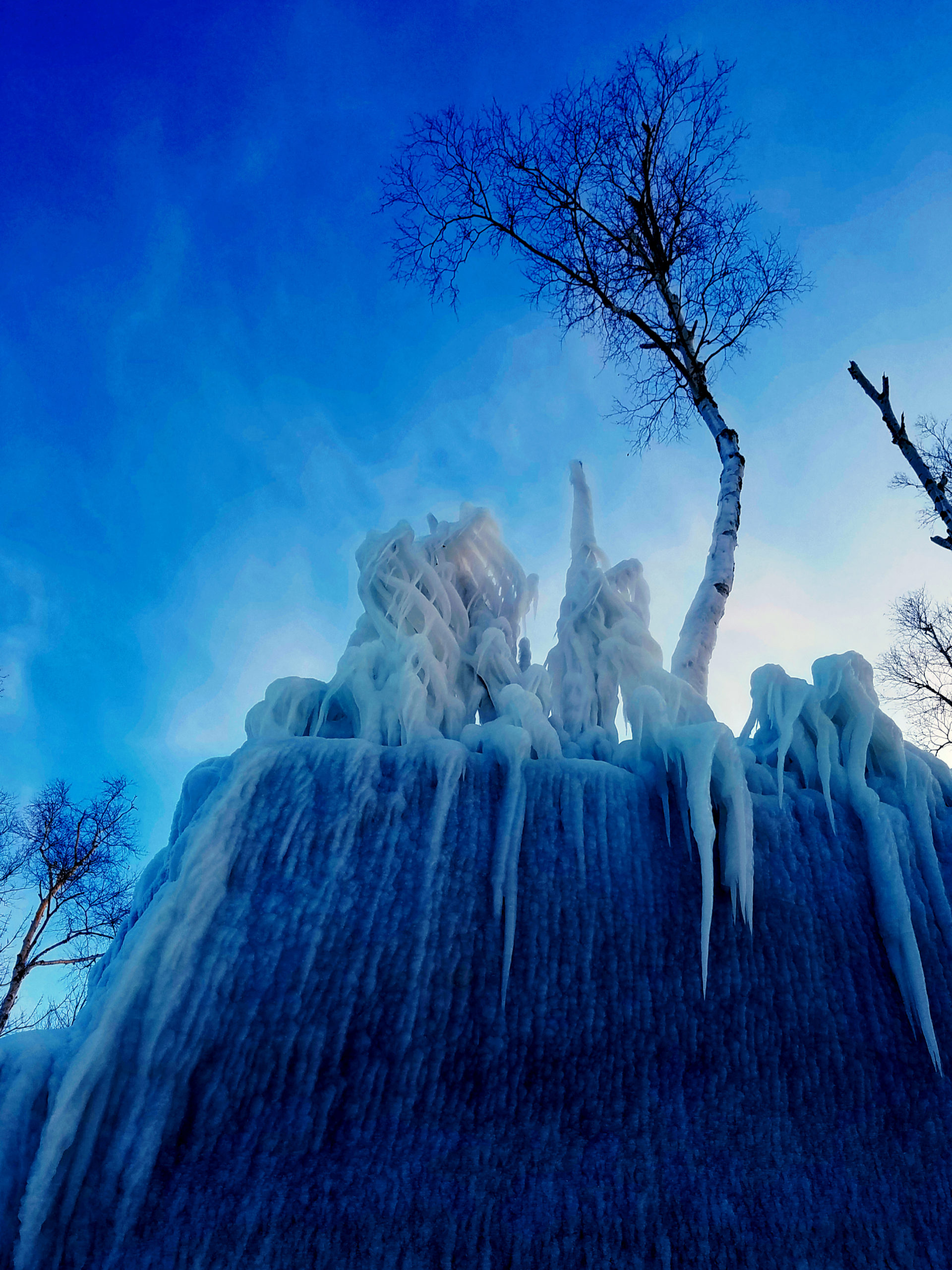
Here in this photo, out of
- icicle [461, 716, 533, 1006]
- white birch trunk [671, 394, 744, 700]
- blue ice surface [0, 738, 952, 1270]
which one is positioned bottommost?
blue ice surface [0, 738, 952, 1270]

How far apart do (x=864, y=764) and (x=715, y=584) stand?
3.02 metres

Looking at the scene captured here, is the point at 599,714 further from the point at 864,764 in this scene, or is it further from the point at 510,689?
the point at 864,764

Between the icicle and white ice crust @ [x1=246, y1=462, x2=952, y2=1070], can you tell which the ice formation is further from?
the icicle

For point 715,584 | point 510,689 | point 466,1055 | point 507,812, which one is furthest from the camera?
point 715,584

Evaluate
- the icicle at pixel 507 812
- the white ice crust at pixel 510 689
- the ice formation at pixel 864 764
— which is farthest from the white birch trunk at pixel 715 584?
the icicle at pixel 507 812

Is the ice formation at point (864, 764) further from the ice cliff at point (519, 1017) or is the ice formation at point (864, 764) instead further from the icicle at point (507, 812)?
the icicle at point (507, 812)

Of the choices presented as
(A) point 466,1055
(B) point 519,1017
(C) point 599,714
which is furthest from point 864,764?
(A) point 466,1055

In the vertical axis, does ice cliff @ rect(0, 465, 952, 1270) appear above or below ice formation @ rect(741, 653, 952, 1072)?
below

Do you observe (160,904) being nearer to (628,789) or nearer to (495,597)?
(628,789)

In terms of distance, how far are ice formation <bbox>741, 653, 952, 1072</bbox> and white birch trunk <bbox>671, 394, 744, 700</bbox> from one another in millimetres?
1710

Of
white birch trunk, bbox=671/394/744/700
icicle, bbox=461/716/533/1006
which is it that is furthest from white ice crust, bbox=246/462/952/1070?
white birch trunk, bbox=671/394/744/700

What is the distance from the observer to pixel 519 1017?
2.75 metres

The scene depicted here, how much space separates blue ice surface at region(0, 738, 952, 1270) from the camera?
233 cm

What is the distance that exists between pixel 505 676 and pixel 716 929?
6.66 ft
